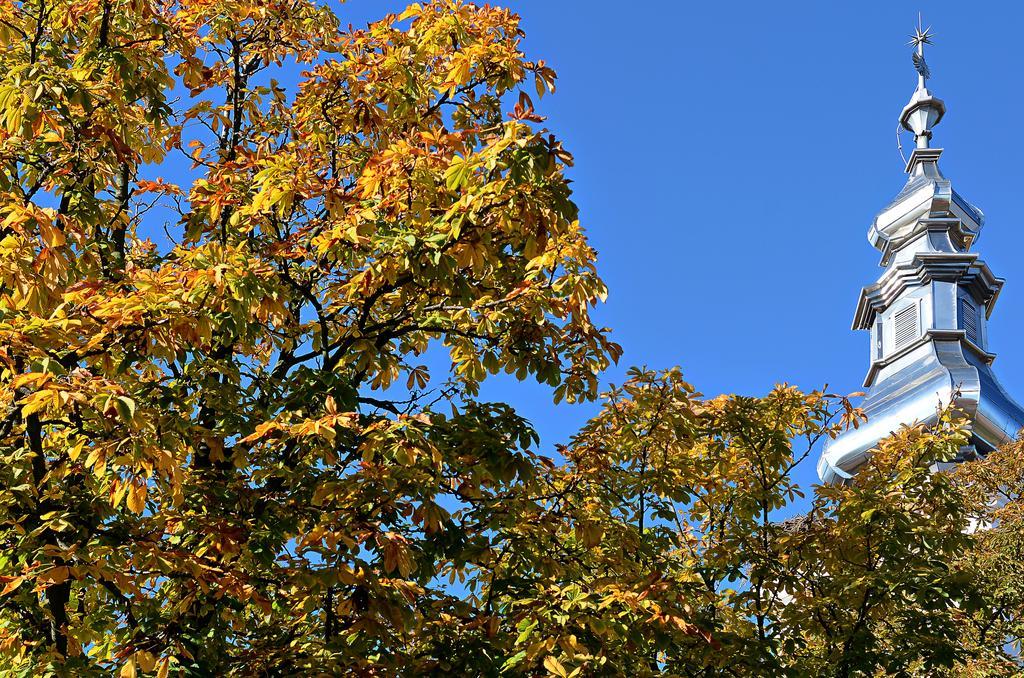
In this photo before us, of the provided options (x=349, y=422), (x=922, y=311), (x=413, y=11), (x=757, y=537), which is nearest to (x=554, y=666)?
(x=349, y=422)

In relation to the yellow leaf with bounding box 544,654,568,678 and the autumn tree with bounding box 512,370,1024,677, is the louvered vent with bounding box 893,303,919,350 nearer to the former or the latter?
the autumn tree with bounding box 512,370,1024,677

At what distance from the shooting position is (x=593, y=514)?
10.7 m

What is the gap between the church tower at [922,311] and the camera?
74500mm

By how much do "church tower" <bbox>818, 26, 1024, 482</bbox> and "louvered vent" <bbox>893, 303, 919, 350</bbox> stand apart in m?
0.06

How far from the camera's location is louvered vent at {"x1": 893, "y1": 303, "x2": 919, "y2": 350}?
3063 inches

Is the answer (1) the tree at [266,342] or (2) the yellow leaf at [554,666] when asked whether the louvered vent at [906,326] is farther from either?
(2) the yellow leaf at [554,666]

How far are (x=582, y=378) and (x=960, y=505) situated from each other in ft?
13.1

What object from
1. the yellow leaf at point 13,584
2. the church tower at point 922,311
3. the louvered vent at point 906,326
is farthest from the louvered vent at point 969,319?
the yellow leaf at point 13,584

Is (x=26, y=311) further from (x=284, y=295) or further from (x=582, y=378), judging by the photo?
(x=582, y=378)

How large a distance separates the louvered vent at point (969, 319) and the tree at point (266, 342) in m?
70.5

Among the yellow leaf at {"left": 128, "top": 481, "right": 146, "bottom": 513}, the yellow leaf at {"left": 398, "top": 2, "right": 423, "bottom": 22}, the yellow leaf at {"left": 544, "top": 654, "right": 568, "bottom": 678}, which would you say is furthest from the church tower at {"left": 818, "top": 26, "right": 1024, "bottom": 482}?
the yellow leaf at {"left": 128, "top": 481, "right": 146, "bottom": 513}

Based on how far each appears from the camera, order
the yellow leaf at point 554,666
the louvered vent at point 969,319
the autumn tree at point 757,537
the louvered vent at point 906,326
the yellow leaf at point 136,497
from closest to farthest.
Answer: the yellow leaf at point 136,497 → the yellow leaf at point 554,666 → the autumn tree at point 757,537 → the louvered vent at point 969,319 → the louvered vent at point 906,326

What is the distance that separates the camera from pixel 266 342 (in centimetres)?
1091

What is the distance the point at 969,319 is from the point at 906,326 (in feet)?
11.8
